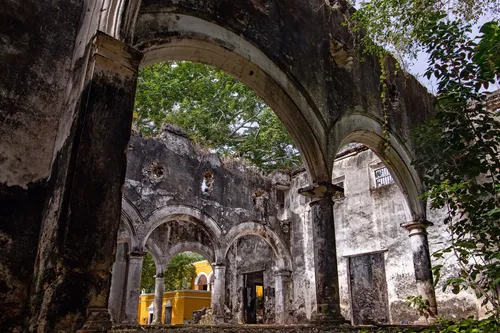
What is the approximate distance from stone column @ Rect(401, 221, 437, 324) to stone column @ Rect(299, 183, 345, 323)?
2.70 metres

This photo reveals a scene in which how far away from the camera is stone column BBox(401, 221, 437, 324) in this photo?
7660mm

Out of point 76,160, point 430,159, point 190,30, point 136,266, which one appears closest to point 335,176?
point 136,266

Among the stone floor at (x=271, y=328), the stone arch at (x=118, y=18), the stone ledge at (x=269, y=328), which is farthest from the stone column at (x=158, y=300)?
the stone arch at (x=118, y=18)

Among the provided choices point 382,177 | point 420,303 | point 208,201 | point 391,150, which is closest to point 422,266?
point 391,150

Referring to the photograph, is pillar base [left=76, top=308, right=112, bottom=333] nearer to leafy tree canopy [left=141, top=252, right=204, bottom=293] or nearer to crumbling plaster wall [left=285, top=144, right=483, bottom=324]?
crumbling plaster wall [left=285, top=144, right=483, bottom=324]

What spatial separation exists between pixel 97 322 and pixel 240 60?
376cm

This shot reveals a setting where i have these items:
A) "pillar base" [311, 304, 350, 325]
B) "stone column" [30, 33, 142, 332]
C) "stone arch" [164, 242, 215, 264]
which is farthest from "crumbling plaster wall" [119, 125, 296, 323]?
"stone column" [30, 33, 142, 332]

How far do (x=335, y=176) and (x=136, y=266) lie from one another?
679 centimetres

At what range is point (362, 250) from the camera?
39.5ft

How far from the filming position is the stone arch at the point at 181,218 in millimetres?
11078

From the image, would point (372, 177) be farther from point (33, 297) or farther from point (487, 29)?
point (33, 297)

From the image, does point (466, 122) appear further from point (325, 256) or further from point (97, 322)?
point (97, 322)

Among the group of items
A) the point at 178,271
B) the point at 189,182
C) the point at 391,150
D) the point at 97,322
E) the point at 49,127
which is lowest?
the point at 97,322

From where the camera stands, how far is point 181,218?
12.0 m
